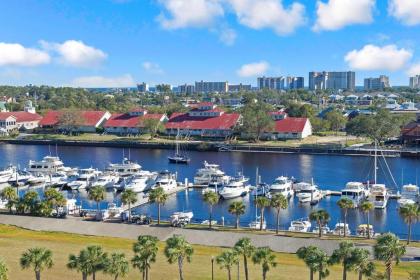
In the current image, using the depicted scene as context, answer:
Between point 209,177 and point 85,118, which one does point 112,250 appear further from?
point 85,118

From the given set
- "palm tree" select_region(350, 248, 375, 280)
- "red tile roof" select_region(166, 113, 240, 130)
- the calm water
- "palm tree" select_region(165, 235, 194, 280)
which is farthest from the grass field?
"red tile roof" select_region(166, 113, 240, 130)

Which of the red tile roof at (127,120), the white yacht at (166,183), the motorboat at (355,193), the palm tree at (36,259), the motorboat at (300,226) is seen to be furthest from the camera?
the red tile roof at (127,120)

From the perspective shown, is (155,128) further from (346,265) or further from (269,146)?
(346,265)

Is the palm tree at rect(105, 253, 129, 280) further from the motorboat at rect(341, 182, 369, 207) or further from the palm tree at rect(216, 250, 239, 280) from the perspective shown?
the motorboat at rect(341, 182, 369, 207)

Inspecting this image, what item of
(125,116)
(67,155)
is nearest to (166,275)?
(67,155)

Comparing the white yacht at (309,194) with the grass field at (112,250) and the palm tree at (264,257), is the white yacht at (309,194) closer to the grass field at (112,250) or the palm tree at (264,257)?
the grass field at (112,250)

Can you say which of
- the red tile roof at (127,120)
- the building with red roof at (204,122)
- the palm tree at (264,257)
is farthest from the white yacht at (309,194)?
the red tile roof at (127,120)
